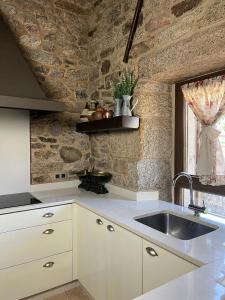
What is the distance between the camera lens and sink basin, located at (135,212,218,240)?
5.45 ft

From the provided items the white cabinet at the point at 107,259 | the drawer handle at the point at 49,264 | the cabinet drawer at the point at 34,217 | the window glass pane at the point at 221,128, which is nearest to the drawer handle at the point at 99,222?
the white cabinet at the point at 107,259

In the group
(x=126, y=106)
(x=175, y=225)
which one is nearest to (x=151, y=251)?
(x=175, y=225)

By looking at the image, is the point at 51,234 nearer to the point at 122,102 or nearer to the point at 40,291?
the point at 40,291

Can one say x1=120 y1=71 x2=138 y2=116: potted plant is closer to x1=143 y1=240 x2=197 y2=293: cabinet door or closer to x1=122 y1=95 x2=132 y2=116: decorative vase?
x1=122 y1=95 x2=132 y2=116: decorative vase

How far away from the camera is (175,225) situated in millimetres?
1817

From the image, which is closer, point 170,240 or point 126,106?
point 170,240

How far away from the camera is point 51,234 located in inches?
81.1

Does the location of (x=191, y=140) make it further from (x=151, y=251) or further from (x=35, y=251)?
(x=35, y=251)

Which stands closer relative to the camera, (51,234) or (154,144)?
(51,234)

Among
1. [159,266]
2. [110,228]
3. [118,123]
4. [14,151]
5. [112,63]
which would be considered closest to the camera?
[159,266]

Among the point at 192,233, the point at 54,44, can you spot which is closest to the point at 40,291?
the point at 192,233

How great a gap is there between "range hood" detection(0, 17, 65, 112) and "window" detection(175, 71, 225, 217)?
1.11 m

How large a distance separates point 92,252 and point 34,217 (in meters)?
0.57

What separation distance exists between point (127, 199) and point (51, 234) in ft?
2.47
